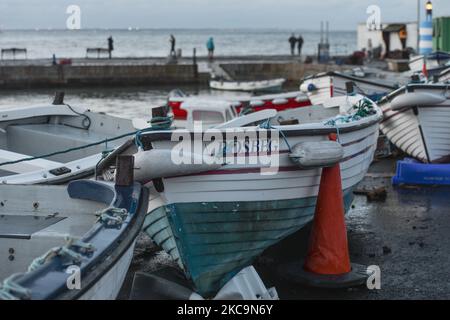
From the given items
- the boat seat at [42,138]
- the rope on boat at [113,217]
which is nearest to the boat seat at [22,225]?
the rope on boat at [113,217]

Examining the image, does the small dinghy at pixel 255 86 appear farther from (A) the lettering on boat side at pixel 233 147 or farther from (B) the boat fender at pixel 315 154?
(A) the lettering on boat side at pixel 233 147

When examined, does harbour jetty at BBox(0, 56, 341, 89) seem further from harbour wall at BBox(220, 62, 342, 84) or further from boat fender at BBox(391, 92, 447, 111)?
boat fender at BBox(391, 92, 447, 111)

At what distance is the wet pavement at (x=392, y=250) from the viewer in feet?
23.6

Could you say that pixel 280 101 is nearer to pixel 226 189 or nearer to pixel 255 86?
pixel 226 189

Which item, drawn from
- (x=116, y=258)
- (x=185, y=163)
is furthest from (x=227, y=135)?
(x=116, y=258)

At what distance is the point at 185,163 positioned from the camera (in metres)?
6.53

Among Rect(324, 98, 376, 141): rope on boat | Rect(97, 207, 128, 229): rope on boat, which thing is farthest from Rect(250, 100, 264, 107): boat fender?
Rect(97, 207, 128, 229): rope on boat

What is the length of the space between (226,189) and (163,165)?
0.79 metres

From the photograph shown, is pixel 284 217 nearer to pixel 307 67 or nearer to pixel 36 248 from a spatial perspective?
pixel 36 248

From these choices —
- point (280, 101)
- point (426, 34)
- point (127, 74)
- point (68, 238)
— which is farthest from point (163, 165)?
point (127, 74)

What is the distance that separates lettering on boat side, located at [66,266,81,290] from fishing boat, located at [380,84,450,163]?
884 cm

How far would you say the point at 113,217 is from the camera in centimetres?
518

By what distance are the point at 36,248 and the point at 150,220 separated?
4.43 ft

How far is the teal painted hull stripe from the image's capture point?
6848 mm
